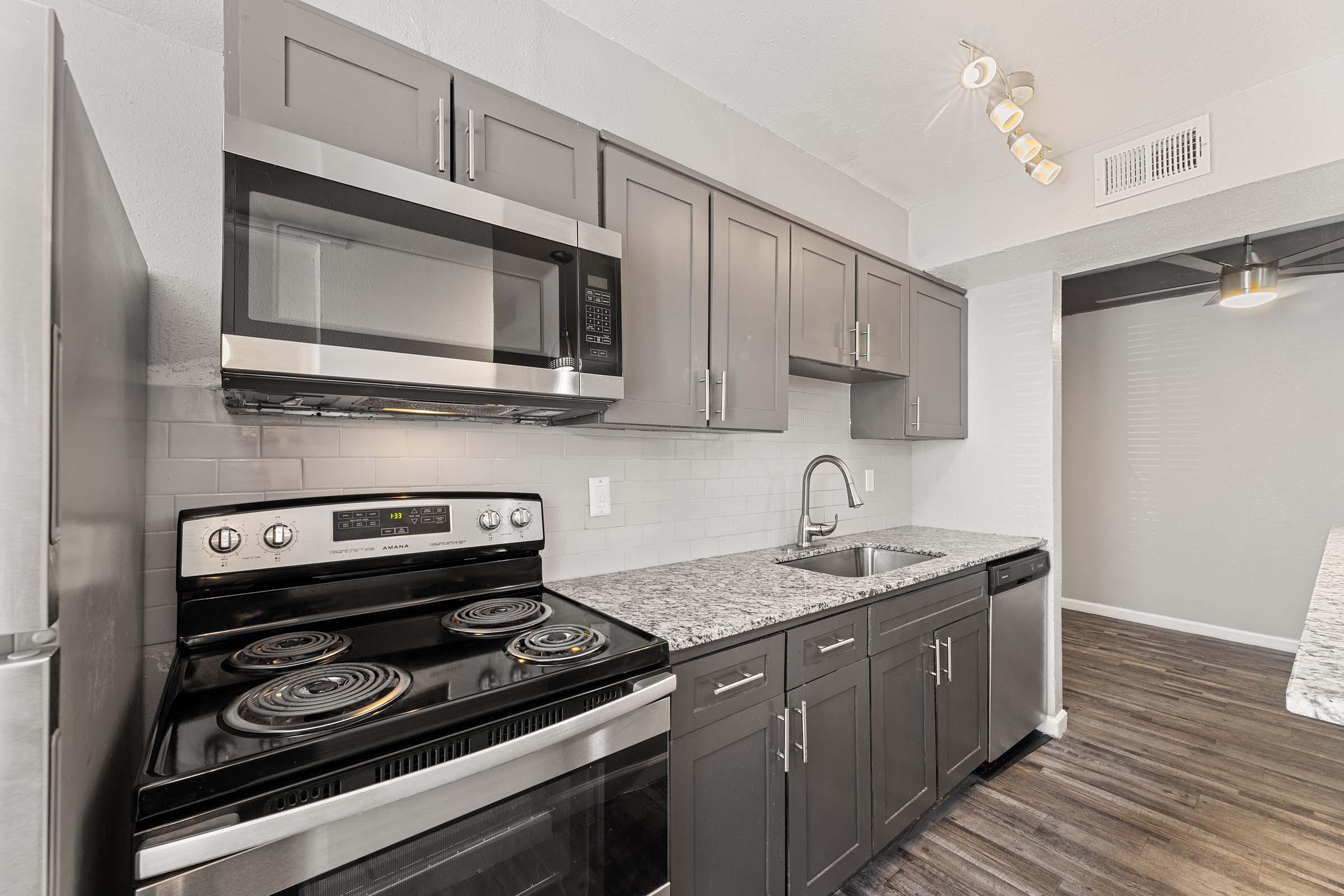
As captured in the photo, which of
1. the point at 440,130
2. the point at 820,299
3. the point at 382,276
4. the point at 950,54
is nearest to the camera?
the point at 382,276

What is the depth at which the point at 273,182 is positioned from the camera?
107 centimetres

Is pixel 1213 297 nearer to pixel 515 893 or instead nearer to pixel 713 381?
pixel 713 381

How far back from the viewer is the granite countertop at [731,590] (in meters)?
1.45

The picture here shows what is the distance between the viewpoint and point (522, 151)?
57.4 inches

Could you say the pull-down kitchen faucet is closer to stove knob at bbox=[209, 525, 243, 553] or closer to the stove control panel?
the stove control panel

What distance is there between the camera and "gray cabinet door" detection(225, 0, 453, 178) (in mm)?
1115

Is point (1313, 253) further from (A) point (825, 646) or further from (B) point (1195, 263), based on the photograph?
(A) point (825, 646)

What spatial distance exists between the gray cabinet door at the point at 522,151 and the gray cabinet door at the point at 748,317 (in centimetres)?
50

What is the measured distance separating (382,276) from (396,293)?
0.04 metres

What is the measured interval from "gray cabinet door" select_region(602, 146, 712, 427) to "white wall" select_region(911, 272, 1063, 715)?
1.94 meters

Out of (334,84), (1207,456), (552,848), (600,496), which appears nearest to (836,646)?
(600,496)

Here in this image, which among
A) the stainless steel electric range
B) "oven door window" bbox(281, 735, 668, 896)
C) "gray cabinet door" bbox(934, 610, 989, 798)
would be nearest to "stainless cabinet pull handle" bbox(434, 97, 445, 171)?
the stainless steel electric range

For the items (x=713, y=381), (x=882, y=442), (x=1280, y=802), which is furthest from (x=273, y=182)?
(x=1280, y=802)

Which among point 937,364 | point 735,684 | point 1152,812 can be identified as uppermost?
point 937,364
